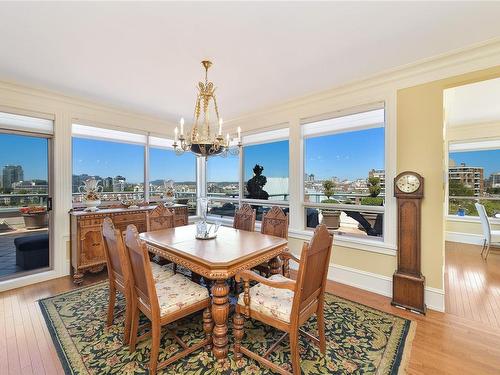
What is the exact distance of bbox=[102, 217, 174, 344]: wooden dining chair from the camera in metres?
1.80

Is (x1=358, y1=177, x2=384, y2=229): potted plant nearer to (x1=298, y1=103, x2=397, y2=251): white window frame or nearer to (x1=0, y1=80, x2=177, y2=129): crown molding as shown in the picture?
(x1=298, y1=103, x2=397, y2=251): white window frame

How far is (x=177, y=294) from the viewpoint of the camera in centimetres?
185

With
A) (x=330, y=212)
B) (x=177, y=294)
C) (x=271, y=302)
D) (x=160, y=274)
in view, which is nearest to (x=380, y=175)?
(x=330, y=212)

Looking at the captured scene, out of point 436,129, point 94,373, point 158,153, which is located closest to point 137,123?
point 158,153

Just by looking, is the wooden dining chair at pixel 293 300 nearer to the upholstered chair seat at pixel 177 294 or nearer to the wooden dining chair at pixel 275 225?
the upholstered chair seat at pixel 177 294

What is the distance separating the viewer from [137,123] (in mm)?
4270

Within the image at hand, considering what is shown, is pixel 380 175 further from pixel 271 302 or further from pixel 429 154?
pixel 271 302

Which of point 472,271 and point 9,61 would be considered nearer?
point 9,61

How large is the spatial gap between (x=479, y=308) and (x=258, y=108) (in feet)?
12.5

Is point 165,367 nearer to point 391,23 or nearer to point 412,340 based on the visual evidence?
point 412,340

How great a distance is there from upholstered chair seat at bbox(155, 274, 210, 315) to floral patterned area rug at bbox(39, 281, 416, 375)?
419 mm

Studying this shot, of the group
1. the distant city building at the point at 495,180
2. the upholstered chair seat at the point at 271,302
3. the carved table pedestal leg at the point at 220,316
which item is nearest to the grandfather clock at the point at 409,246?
the upholstered chair seat at the point at 271,302

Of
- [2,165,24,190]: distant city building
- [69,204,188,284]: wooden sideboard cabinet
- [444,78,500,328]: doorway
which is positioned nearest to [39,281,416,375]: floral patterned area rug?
[69,204,188,284]: wooden sideboard cabinet

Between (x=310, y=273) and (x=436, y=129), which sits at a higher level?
(x=436, y=129)
